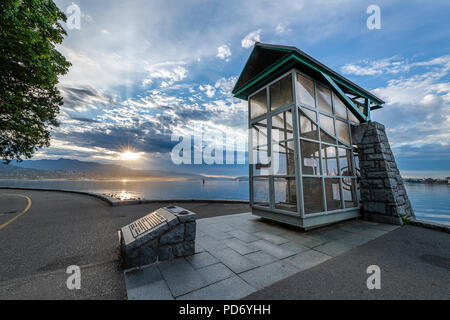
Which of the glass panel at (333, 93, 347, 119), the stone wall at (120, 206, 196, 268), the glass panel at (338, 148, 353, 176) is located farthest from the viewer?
the glass panel at (333, 93, 347, 119)

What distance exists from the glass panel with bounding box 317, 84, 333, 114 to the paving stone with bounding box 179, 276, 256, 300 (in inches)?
A: 264

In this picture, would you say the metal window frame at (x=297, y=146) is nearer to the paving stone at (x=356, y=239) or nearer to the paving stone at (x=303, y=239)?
the paving stone at (x=303, y=239)

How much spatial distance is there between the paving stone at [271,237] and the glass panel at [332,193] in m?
2.76

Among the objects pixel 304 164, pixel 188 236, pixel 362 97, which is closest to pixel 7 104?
pixel 188 236

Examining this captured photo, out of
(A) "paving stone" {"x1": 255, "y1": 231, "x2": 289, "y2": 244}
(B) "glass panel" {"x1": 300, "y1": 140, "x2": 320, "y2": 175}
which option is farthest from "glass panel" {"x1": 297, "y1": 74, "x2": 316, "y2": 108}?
(A) "paving stone" {"x1": 255, "y1": 231, "x2": 289, "y2": 244}

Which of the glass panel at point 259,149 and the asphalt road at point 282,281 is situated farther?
the glass panel at point 259,149

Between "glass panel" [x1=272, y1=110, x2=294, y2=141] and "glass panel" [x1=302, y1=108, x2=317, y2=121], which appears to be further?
"glass panel" [x1=272, y1=110, x2=294, y2=141]

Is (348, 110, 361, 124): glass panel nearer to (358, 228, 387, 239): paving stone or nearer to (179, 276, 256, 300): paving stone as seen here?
(358, 228, 387, 239): paving stone

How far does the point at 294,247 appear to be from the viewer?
443 cm

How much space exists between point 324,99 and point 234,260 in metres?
7.04

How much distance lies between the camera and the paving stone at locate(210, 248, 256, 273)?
339cm

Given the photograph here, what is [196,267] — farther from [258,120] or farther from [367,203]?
[367,203]

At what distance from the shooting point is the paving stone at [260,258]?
361 centimetres

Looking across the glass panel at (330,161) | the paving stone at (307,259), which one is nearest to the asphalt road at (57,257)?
the paving stone at (307,259)
